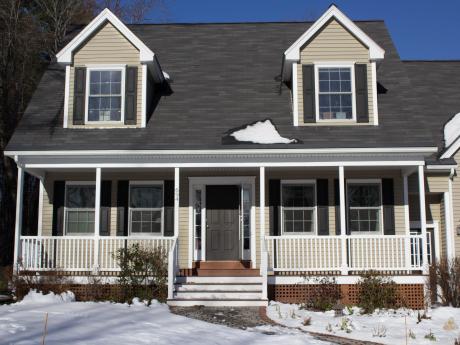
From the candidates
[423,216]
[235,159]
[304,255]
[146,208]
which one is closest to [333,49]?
[235,159]

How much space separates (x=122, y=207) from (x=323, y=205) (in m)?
5.24

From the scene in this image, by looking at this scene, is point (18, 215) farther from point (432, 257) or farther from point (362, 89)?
point (432, 257)

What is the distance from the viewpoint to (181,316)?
10.7 metres

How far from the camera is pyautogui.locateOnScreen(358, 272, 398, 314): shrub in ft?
39.8

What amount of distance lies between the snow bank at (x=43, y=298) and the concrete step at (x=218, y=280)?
259cm

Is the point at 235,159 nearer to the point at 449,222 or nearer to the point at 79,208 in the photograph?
the point at 79,208

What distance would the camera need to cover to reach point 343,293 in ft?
41.3

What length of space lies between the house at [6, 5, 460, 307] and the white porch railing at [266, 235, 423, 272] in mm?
74

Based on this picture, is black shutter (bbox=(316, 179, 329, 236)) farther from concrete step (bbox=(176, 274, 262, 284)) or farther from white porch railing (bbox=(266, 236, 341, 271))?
concrete step (bbox=(176, 274, 262, 284))

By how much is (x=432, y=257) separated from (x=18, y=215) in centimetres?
1078

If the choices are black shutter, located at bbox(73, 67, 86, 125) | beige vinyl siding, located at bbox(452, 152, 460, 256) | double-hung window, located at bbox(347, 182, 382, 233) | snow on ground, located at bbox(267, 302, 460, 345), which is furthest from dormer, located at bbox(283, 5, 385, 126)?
black shutter, located at bbox(73, 67, 86, 125)

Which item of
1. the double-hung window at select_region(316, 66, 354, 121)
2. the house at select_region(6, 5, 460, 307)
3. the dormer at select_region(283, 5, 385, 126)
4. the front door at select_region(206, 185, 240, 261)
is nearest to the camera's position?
the house at select_region(6, 5, 460, 307)

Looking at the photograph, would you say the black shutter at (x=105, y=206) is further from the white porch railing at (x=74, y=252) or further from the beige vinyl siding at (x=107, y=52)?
the beige vinyl siding at (x=107, y=52)

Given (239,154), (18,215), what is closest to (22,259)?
(18,215)
